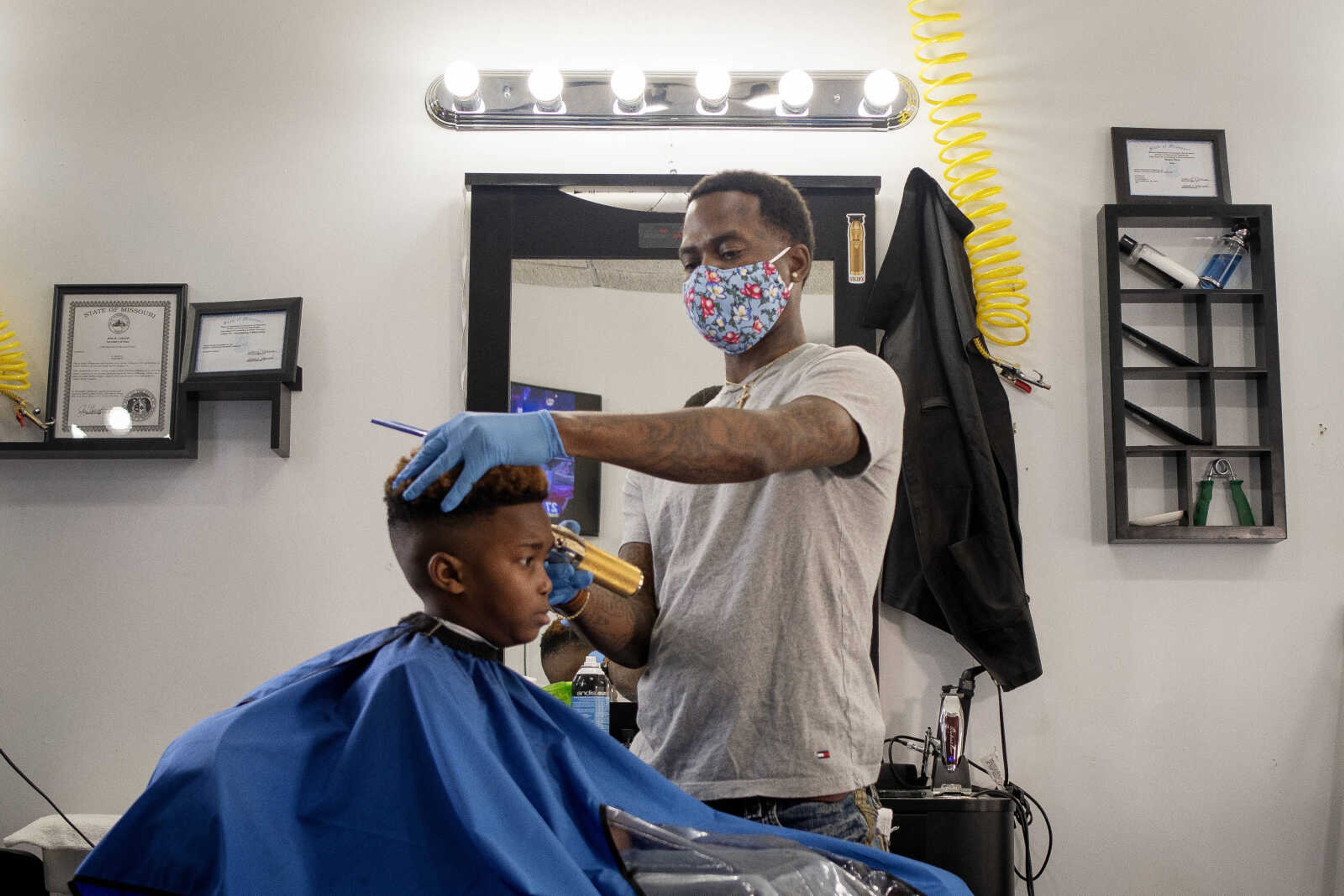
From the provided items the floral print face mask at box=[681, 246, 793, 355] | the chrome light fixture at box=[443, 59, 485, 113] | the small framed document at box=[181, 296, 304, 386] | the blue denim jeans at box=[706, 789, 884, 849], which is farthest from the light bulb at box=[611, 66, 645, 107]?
the blue denim jeans at box=[706, 789, 884, 849]

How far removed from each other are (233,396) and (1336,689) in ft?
9.00

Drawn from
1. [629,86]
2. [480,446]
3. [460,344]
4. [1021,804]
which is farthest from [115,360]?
[1021,804]

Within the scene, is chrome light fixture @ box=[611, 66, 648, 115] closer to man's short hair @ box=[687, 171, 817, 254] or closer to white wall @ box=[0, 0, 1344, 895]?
white wall @ box=[0, 0, 1344, 895]

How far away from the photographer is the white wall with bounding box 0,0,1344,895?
2.61 m

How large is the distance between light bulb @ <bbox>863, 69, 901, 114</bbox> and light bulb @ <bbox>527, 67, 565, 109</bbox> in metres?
0.75

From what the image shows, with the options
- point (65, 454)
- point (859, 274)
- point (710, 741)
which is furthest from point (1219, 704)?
point (65, 454)

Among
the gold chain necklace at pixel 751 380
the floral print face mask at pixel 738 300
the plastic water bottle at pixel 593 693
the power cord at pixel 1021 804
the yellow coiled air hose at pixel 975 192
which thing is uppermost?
the yellow coiled air hose at pixel 975 192

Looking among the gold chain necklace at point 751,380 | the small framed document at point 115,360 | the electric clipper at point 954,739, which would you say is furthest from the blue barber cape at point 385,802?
the small framed document at point 115,360

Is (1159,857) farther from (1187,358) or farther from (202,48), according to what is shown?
(202,48)

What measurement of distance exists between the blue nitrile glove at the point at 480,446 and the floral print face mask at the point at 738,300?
545mm

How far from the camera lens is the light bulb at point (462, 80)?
2662 millimetres

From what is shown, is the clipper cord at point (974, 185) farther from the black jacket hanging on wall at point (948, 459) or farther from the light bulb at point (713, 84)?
the light bulb at point (713, 84)

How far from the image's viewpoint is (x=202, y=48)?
280cm

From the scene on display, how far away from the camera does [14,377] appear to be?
268 centimetres
